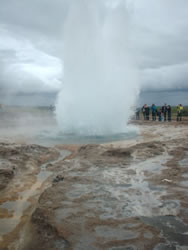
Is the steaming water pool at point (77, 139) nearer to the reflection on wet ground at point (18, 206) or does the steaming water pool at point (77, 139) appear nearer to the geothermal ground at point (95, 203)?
the geothermal ground at point (95, 203)

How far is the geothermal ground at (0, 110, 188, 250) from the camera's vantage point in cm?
230

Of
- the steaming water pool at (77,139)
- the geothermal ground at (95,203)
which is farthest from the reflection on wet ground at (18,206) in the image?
the steaming water pool at (77,139)

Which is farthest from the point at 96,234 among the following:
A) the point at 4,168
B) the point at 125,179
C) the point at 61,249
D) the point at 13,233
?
the point at 4,168

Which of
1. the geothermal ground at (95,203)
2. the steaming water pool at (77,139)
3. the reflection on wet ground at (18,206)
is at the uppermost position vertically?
the steaming water pool at (77,139)

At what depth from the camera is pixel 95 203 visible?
10.3 ft

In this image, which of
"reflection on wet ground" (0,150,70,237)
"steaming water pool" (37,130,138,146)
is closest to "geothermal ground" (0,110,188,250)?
"reflection on wet ground" (0,150,70,237)

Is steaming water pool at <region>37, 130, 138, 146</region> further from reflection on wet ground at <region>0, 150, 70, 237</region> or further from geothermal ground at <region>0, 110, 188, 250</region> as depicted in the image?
reflection on wet ground at <region>0, 150, 70, 237</region>

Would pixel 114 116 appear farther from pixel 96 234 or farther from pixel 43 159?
pixel 96 234

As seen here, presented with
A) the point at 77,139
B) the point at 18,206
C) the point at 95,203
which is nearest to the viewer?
the point at 95,203

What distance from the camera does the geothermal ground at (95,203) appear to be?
2.30 m

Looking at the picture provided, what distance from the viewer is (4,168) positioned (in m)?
4.71

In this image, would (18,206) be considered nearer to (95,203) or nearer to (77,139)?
(95,203)

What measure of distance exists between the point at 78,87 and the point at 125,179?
Answer: 9.13m

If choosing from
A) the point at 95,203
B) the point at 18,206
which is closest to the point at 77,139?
the point at 18,206
